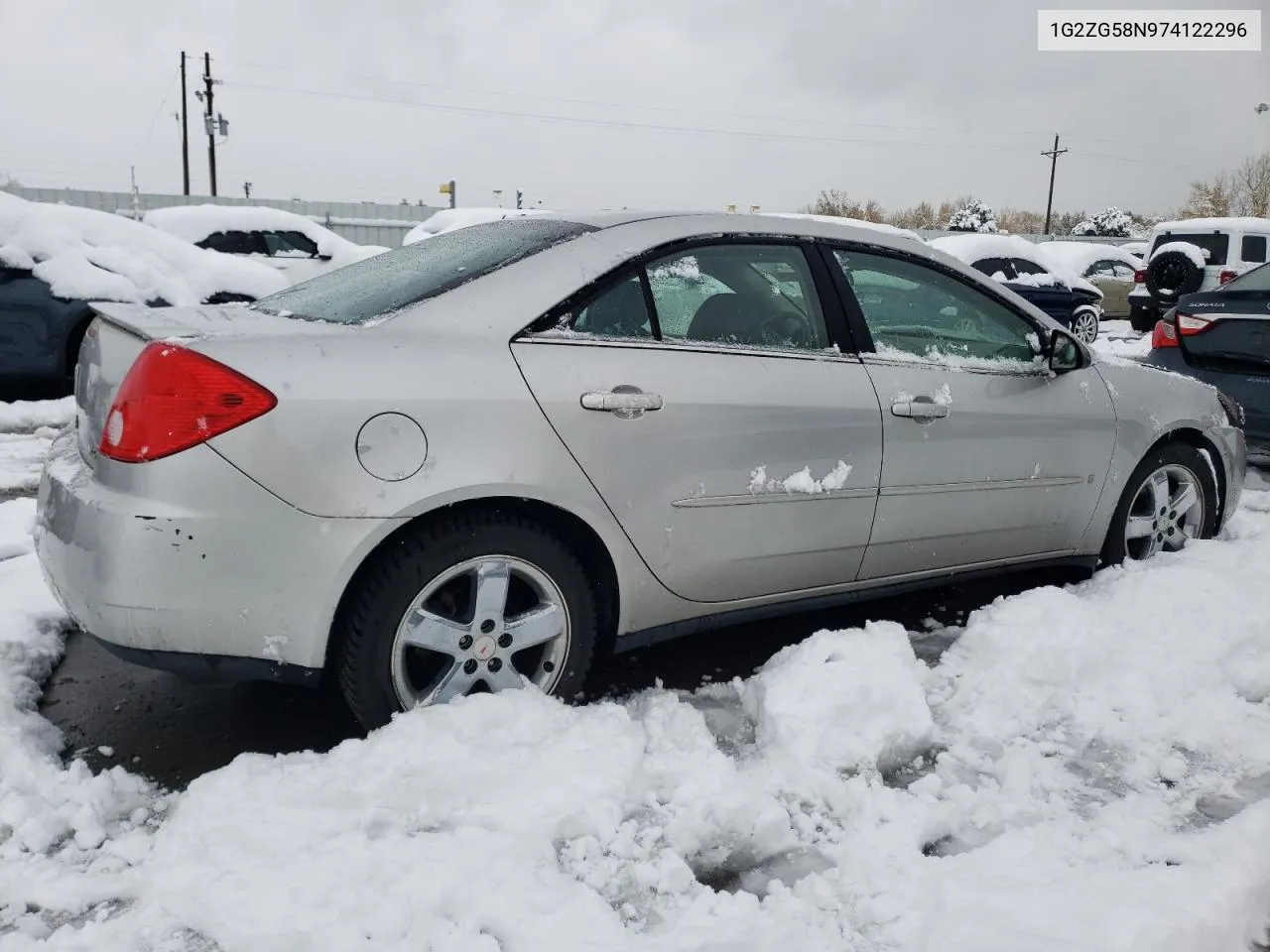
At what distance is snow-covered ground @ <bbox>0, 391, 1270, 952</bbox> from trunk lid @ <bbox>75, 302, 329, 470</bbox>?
0.81m

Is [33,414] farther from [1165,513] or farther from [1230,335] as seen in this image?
[1230,335]

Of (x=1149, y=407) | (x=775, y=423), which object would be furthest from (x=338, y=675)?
(x=1149, y=407)

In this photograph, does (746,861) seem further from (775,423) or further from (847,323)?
(847,323)

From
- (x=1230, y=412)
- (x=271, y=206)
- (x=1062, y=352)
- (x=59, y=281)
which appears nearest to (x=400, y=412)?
(x=1062, y=352)

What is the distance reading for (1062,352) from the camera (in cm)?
361

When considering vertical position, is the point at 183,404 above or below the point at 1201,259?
below

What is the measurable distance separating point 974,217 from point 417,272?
54.9 metres

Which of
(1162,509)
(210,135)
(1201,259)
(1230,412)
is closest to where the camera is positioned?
(1162,509)

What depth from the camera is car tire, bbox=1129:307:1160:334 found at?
15695 millimetres

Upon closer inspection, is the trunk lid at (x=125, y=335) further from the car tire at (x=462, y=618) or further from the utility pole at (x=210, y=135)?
the utility pole at (x=210, y=135)

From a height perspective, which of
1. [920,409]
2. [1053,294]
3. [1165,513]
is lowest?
[1165,513]

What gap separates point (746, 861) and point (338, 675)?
3.44ft

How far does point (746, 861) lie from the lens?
2.19m

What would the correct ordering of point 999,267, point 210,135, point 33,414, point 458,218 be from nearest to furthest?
1. point 33,414
2. point 999,267
3. point 458,218
4. point 210,135
